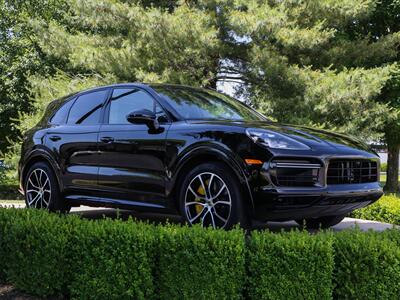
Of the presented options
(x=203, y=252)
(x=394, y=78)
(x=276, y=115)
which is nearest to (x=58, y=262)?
(x=203, y=252)

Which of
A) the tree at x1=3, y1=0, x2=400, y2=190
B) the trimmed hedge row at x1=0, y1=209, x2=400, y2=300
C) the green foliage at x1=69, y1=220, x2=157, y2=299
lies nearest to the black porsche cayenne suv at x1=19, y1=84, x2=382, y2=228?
the trimmed hedge row at x1=0, y1=209, x2=400, y2=300

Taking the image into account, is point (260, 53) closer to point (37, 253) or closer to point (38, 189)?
point (38, 189)

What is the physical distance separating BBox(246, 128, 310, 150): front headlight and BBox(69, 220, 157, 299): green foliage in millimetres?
1206

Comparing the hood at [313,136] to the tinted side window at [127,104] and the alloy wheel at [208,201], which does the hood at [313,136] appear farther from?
the tinted side window at [127,104]

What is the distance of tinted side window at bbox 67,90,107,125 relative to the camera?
6.52 m

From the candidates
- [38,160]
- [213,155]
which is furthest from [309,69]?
[213,155]

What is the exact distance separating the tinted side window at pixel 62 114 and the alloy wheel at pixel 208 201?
2.62 m

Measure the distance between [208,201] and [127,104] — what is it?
1776 millimetres

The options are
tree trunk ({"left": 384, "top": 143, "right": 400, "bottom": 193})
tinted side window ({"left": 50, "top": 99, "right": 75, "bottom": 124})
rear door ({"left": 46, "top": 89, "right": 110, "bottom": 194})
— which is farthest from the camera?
tree trunk ({"left": 384, "top": 143, "right": 400, "bottom": 193})

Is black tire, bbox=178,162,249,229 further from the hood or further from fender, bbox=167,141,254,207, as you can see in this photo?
the hood

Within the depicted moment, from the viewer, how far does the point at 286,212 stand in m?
4.77

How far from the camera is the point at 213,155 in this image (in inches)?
197

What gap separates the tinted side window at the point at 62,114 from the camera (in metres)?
7.05

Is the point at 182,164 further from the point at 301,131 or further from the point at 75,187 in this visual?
the point at 75,187
